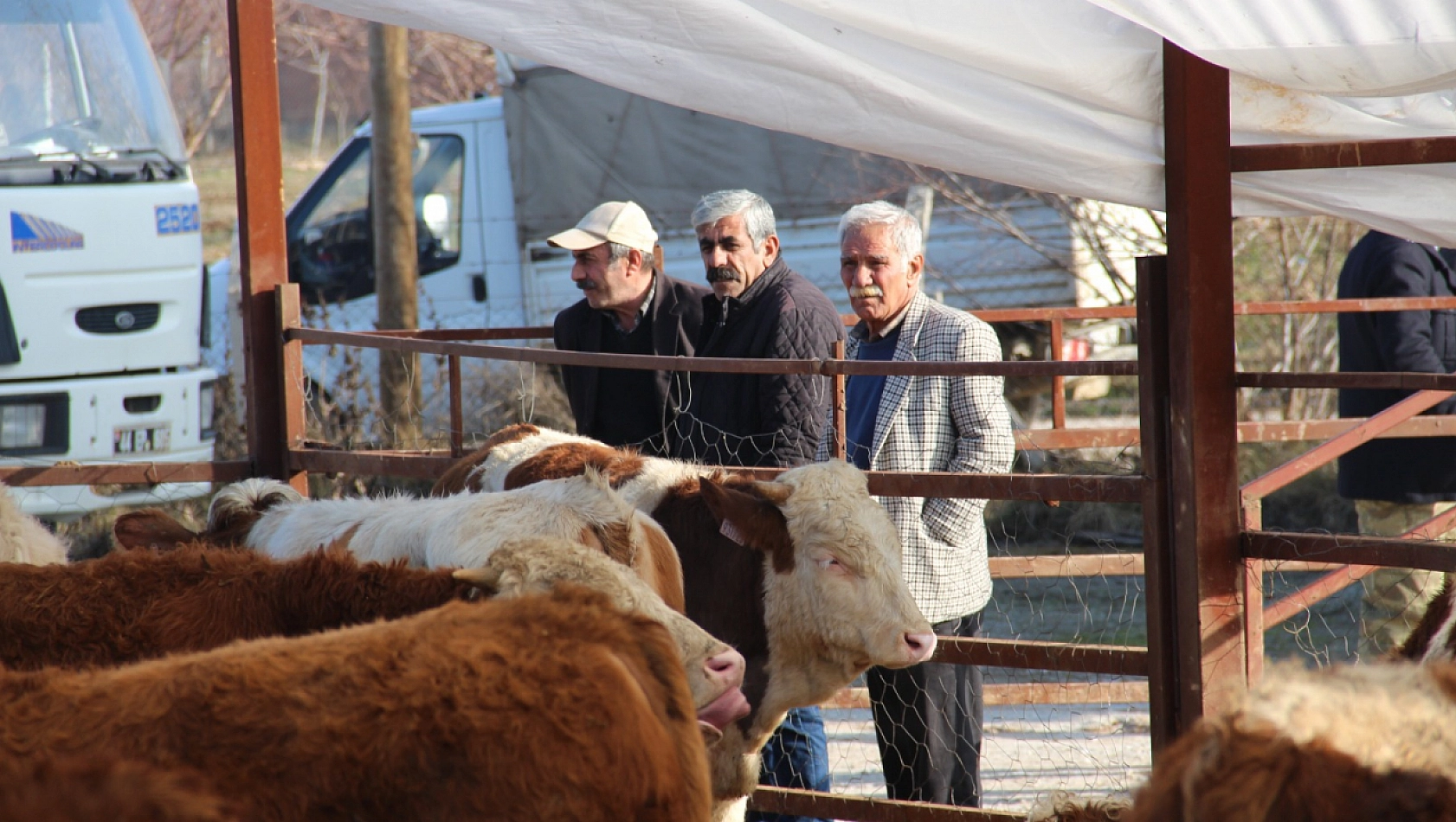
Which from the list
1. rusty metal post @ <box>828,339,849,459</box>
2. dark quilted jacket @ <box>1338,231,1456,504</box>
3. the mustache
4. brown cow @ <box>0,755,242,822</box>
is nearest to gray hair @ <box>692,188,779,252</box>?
the mustache

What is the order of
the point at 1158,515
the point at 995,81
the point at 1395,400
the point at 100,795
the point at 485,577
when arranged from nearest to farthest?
the point at 100,795 → the point at 485,577 → the point at 995,81 → the point at 1158,515 → the point at 1395,400

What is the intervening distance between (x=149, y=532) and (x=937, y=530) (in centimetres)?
217

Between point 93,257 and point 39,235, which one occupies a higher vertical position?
point 39,235

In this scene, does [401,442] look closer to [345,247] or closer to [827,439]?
[345,247]

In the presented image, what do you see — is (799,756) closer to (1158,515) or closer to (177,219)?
(1158,515)

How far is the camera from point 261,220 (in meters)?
4.34

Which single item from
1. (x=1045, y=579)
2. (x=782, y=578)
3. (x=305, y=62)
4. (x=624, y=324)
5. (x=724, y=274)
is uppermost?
(x=305, y=62)

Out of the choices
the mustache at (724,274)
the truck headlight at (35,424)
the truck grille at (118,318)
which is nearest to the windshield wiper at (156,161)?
the truck grille at (118,318)

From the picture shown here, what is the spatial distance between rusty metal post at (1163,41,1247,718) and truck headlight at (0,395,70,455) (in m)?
6.01

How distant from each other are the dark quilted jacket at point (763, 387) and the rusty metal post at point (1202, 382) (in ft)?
4.70

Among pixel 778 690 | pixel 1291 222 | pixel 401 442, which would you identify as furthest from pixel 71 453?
pixel 1291 222

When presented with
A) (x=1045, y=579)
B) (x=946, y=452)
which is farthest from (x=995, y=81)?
(x=1045, y=579)

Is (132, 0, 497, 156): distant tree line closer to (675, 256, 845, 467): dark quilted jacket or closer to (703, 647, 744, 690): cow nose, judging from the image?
(675, 256, 845, 467): dark quilted jacket

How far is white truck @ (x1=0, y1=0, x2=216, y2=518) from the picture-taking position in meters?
6.88
